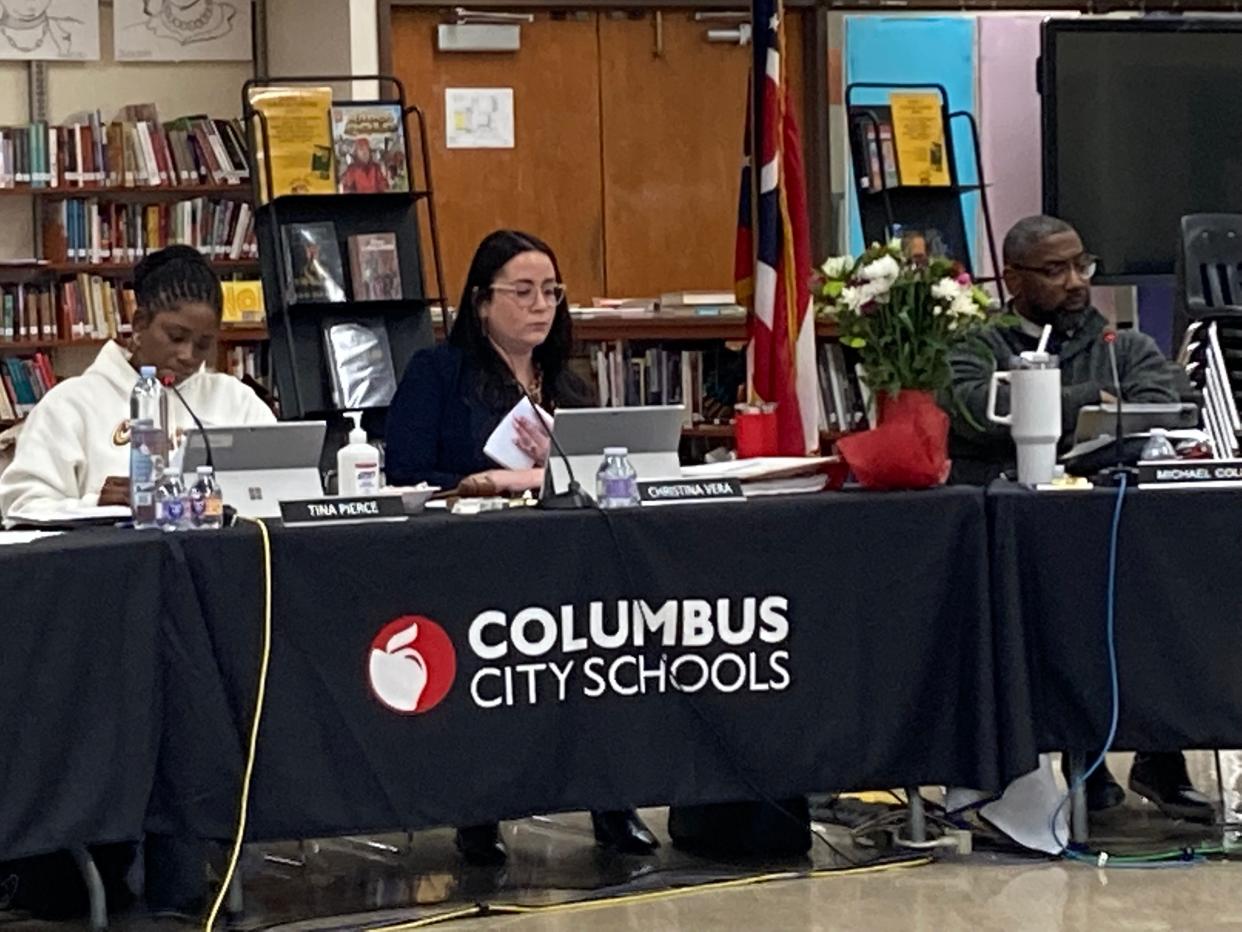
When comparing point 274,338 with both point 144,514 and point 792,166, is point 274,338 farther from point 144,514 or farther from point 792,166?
point 144,514

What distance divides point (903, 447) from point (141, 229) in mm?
5142

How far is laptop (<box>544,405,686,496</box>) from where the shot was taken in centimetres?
419

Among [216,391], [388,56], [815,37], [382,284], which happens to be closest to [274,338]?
[382,284]

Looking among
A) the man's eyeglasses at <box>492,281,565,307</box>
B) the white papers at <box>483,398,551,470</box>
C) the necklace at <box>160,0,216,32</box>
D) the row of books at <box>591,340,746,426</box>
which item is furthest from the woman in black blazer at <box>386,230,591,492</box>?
the necklace at <box>160,0,216,32</box>

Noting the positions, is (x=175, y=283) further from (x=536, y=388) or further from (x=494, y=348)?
(x=536, y=388)

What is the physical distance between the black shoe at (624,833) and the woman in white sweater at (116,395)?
3.51 ft

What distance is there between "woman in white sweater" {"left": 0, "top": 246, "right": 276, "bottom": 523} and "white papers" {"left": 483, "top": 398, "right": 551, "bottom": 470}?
18.5 inches

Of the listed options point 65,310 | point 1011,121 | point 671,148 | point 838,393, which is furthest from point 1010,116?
point 65,310

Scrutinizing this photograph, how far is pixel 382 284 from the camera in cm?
722

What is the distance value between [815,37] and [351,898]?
5349 millimetres

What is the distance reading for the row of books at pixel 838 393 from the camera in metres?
8.32

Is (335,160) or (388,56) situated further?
(388,56)

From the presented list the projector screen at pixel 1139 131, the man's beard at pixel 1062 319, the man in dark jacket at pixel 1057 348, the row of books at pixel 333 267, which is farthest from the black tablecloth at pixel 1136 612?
the projector screen at pixel 1139 131

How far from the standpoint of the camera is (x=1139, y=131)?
28.8 feet
